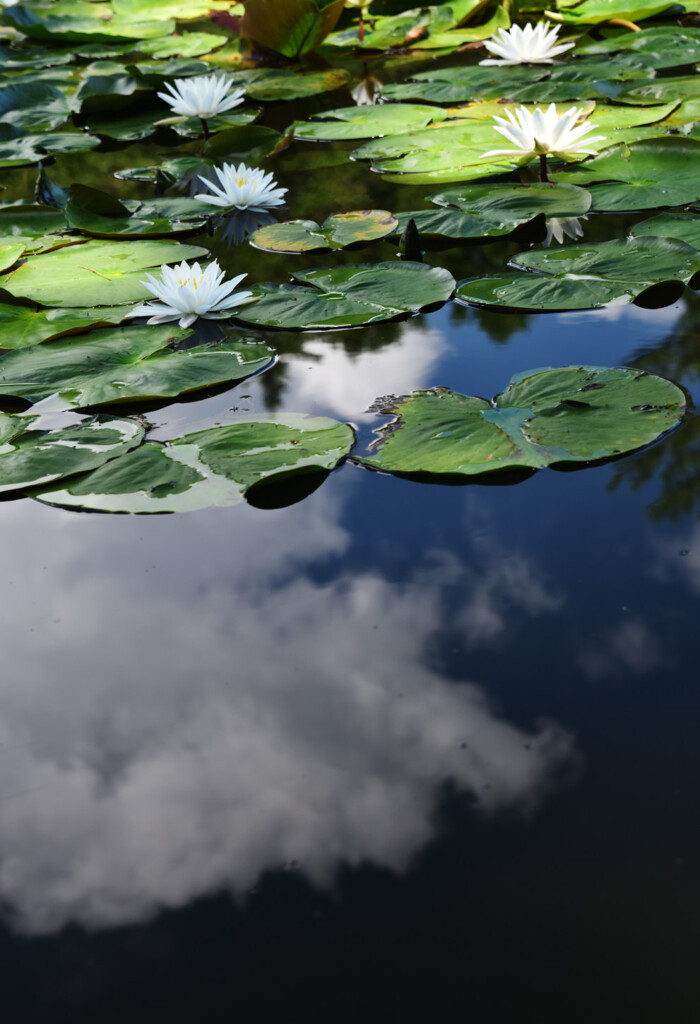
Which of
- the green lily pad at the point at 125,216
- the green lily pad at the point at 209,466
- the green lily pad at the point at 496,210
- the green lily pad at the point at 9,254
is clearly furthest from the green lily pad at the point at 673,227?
the green lily pad at the point at 9,254

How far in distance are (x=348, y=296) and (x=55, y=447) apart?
88 centimetres

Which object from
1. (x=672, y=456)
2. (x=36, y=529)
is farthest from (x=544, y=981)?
(x=36, y=529)

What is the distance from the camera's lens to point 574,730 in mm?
1085

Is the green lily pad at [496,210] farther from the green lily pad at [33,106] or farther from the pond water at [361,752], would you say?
the green lily pad at [33,106]

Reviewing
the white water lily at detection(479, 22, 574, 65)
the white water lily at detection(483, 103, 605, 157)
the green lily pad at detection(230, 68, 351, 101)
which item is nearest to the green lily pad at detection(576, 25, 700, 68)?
the white water lily at detection(479, 22, 574, 65)

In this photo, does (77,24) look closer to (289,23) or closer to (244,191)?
(289,23)

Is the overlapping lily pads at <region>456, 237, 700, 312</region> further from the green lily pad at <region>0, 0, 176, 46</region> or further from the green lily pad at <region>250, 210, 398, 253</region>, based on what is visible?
the green lily pad at <region>0, 0, 176, 46</region>

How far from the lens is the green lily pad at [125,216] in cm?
280

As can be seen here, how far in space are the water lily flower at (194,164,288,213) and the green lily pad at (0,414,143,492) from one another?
4.44 ft

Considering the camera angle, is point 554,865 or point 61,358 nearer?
point 554,865

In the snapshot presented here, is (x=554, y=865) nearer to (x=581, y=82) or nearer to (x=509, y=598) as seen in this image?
(x=509, y=598)

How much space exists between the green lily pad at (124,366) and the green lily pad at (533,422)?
44 centimetres

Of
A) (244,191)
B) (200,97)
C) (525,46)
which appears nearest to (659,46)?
(525,46)

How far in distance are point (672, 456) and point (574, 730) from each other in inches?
25.9
